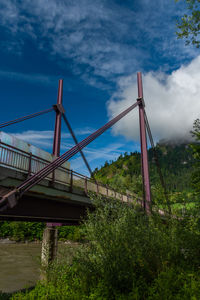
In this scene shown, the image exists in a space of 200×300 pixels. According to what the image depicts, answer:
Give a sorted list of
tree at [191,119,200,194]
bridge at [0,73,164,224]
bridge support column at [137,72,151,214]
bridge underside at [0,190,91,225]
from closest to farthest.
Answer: bridge at [0,73,164,224] < bridge underside at [0,190,91,225] < tree at [191,119,200,194] < bridge support column at [137,72,151,214]

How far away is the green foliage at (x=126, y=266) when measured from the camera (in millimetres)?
8758

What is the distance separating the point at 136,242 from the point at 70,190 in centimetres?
785

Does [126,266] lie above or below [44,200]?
below

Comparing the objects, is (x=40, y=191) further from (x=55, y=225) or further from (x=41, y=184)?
(x=55, y=225)

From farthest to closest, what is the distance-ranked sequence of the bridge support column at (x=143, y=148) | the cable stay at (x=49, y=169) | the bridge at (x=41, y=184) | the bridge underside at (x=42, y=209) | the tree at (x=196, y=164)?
the bridge support column at (x=143, y=148)
the tree at (x=196, y=164)
the bridge underside at (x=42, y=209)
the bridge at (x=41, y=184)
the cable stay at (x=49, y=169)

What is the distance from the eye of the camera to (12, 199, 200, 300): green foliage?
345 inches

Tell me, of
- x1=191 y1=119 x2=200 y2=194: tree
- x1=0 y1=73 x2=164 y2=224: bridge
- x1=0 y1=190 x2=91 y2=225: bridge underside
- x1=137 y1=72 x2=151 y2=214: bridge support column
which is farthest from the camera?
x1=137 y1=72 x2=151 y2=214: bridge support column

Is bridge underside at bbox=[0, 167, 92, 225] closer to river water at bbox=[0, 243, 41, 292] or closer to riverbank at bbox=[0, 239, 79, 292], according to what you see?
riverbank at bbox=[0, 239, 79, 292]

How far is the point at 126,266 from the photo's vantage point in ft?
31.2

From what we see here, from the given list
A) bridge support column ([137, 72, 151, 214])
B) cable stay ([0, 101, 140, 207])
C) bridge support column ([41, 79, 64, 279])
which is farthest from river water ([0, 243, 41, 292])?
bridge support column ([137, 72, 151, 214])

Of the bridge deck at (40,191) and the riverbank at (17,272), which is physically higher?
the bridge deck at (40,191)

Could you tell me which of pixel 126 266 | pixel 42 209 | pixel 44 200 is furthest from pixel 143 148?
pixel 126 266

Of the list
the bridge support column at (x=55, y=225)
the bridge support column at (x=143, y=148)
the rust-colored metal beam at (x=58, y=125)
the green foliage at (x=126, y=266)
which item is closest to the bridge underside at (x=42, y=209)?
the bridge support column at (x=55, y=225)

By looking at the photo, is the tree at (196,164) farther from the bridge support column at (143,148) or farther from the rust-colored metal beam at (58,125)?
the rust-colored metal beam at (58,125)
